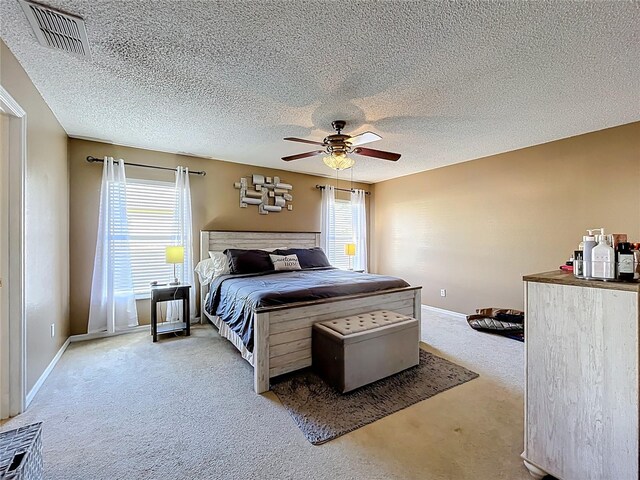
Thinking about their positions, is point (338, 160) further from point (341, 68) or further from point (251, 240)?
point (251, 240)

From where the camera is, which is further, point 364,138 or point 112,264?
point 112,264

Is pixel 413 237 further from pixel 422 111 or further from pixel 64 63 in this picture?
pixel 64 63

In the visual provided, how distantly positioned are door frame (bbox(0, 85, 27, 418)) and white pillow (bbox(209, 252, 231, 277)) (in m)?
2.01

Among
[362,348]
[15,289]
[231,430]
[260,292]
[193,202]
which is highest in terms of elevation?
[193,202]

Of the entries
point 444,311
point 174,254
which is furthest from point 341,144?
point 444,311

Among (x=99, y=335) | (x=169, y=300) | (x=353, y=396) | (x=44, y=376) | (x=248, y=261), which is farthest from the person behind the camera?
(x=248, y=261)

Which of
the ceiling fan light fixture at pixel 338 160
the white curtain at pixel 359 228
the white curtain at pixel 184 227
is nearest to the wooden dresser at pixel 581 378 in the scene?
the ceiling fan light fixture at pixel 338 160

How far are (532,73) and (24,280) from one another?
162 inches

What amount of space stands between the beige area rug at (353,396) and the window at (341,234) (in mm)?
3174

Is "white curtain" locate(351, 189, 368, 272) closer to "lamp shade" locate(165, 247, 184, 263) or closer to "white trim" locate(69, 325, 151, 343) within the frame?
"lamp shade" locate(165, 247, 184, 263)

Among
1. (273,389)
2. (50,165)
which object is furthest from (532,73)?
(50,165)

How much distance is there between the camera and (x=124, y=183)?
12.7ft

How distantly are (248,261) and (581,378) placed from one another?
3.48 meters

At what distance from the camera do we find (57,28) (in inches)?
67.1
